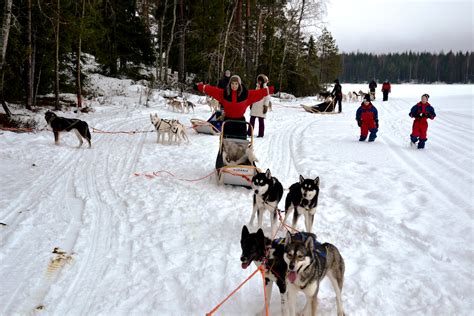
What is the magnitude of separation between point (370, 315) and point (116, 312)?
1918mm

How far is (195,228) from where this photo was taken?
4098 millimetres

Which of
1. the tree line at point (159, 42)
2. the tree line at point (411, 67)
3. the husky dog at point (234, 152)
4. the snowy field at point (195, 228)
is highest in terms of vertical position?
the tree line at point (411, 67)

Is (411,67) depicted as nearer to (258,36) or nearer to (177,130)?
(258,36)

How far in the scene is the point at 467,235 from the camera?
385 centimetres

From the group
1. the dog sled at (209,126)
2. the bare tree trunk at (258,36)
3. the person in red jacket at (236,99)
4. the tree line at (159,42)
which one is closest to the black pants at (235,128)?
the person in red jacket at (236,99)

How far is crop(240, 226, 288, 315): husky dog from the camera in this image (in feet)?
8.47

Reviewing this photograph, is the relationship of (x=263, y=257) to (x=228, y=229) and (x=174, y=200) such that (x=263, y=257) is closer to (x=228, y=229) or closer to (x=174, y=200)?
(x=228, y=229)

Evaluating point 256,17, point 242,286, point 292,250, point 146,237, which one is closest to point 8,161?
point 146,237

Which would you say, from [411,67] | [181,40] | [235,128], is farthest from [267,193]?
[411,67]

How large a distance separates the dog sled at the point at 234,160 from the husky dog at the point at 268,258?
2.47 meters

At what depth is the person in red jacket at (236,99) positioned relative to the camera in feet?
19.5

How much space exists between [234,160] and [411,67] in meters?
102

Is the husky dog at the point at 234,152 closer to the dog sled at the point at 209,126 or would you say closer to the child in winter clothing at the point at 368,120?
the dog sled at the point at 209,126

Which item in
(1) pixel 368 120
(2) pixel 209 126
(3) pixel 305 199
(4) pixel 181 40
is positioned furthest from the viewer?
(4) pixel 181 40
